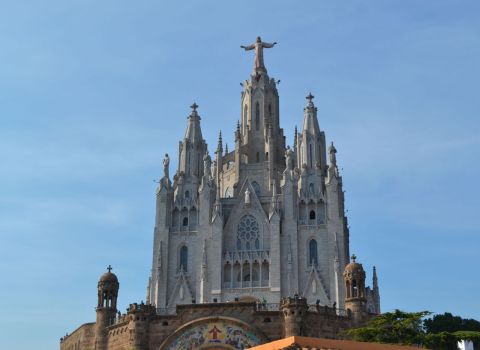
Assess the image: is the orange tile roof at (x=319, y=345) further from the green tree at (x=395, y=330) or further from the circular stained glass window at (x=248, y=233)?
the circular stained glass window at (x=248, y=233)

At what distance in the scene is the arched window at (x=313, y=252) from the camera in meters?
63.1

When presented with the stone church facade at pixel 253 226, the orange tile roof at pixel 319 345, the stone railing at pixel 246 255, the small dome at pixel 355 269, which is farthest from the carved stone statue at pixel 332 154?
the orange tile roof at pixel 319 345

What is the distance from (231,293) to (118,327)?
22.9m

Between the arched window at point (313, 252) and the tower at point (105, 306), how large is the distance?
23.5 m

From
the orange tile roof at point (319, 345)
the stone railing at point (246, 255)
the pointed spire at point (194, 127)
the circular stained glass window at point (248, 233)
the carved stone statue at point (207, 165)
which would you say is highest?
the pointed spire at point (194, 127)

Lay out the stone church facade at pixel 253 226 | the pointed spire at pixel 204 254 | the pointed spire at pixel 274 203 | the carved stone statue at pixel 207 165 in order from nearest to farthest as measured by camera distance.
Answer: the stone church facade at pixel 253 226 < the pointed spire at pixel 204 254 < the pointed spire at pixel 274 203 < the carved stone statue at pixel 207 165

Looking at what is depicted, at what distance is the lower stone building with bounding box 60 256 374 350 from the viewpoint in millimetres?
38438

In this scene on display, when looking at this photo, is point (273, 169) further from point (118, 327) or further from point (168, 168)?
point (118, 327)

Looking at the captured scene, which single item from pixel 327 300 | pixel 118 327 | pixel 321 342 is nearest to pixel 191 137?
pixel 327 300

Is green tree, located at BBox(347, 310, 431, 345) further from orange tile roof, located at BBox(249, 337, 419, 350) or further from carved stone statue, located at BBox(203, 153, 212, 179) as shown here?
carved stone statue, located at BBox(203, 153, 212, 179)

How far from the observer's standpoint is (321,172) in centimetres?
6744

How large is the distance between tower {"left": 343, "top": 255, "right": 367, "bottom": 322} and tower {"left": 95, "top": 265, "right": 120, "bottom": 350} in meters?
13.4

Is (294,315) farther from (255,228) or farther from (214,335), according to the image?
(255,228)

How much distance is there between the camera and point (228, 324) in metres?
38.8
